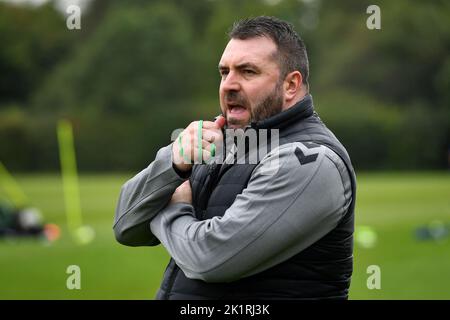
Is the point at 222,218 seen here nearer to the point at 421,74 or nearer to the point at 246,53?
the point at 246,53

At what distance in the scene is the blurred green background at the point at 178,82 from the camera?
45.1 metres

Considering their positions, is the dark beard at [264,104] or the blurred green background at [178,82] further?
the blurred green background at [178,82]

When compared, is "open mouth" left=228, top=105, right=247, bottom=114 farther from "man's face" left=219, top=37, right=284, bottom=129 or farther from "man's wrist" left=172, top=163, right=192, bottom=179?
"man's wrist" left=172, top=163, right=192, bottom=179

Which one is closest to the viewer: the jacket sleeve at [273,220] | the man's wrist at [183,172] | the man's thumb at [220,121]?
the jacket sleeve at [273,220]

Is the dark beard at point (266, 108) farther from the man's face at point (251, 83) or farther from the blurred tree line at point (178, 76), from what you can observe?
the blurred tree line at point (178, 76)

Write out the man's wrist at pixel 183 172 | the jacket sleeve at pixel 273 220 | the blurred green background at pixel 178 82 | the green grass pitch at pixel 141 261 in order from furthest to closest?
the blurred green background at pixel 178 82 → the green grass pitch at pixel 141 261 → the man's wrist at pixel 183 172 → the jacket sleeve at pixel 273 220

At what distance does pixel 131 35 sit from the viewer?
54594mm

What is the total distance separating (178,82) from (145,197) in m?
51.3

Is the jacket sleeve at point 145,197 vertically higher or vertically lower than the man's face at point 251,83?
lower

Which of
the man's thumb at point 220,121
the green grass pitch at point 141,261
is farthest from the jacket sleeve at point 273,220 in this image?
the green grass pitch at point 141,261

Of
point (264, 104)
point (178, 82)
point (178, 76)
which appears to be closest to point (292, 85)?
point (264, 104)

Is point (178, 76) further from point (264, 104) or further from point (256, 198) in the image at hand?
point (256, 198)
